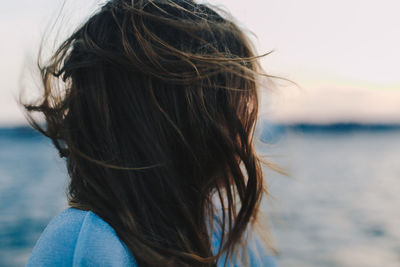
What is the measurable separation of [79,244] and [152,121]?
1.09 feet

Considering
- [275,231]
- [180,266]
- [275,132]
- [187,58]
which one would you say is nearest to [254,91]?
[187,58]

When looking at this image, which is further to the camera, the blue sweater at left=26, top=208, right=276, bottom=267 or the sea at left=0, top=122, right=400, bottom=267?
the sea at left=0, top=122, right=400, bottom=267

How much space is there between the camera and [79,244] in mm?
867

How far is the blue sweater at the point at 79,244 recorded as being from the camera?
0.86m

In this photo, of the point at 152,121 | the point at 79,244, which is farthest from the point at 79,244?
the point at 152,121

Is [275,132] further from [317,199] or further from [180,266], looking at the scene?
[317,199]

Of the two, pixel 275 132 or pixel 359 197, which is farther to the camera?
pixel 359 197

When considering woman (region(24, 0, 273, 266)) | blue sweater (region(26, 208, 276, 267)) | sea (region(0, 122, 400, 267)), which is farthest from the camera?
sea (region(0, 122, 400, 267))

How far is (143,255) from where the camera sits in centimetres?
94

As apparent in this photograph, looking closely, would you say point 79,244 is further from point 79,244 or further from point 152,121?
point 152,121

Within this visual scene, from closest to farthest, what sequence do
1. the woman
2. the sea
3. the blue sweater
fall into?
the blue sweater → the woman → the sea

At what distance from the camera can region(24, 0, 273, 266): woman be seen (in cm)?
100

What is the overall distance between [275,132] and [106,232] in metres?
1.05

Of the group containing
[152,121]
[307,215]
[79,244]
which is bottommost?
[307,215]
